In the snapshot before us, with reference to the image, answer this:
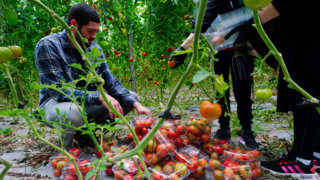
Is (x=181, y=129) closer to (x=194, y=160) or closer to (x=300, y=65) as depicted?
(x=194, y=160)

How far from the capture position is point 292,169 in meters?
1.65

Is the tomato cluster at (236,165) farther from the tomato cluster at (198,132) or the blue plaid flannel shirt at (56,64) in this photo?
the blue plaid flannel shirt at (56,64)

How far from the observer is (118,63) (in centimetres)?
446

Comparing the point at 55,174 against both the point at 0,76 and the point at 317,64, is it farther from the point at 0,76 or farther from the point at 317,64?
the point at 0,76

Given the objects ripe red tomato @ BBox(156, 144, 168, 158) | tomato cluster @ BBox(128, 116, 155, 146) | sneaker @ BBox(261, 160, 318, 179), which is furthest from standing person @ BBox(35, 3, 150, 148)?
sneaker @ BBox(261, 160, 318, 179)

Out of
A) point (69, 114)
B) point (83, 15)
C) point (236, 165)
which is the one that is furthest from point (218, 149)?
point (83, 15)

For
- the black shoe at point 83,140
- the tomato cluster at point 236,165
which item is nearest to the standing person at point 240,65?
the tomato cluster at point 236,165

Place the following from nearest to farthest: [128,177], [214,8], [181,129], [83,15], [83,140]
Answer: [128,177] < [181,129] < [214,8] < [83,15] < [83,140]

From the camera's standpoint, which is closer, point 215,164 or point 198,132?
point 215,164

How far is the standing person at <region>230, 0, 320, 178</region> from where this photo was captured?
146 centimetres

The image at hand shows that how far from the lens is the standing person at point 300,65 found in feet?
4.80

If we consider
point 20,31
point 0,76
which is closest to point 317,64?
point 20,31

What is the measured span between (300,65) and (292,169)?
78 centimetres

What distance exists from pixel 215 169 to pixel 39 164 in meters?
1.50
